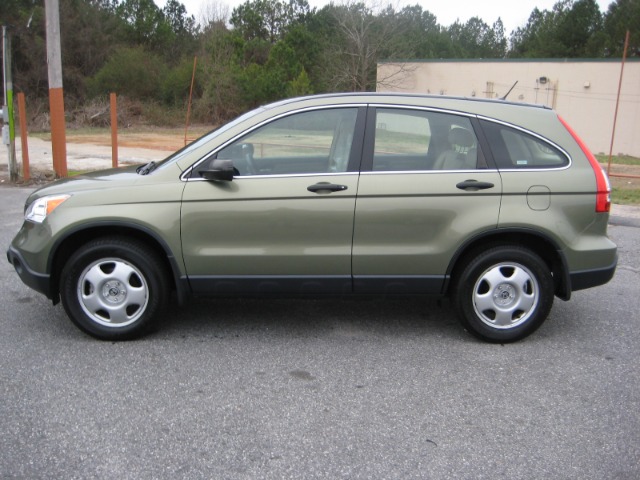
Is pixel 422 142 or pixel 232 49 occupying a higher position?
pixel 232 49

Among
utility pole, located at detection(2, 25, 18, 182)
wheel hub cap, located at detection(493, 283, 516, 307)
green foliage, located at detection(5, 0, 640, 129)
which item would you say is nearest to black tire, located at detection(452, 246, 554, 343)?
wheel hub cap, located at detection(493, 283, 516, 307)

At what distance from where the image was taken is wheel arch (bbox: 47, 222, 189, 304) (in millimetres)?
4469

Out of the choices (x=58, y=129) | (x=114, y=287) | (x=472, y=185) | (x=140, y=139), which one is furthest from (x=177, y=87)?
(x=472, y=185)

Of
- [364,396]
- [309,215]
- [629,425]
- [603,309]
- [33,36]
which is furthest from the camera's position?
[33,36]

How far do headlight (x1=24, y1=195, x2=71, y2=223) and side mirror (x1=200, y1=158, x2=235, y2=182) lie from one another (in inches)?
40.2

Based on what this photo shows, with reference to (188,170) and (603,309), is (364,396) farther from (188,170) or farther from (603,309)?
(603,309)

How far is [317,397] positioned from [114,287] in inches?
66.6

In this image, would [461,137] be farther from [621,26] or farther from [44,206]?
[621,26]

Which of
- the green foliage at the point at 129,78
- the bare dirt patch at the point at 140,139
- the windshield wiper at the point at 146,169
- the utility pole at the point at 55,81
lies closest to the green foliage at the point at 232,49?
the green foliage at the point at 129,78

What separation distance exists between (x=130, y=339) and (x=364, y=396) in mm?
1802

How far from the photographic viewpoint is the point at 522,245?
183 inches

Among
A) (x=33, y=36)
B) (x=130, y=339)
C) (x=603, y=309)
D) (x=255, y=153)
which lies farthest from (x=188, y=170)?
(x=33, y=36)

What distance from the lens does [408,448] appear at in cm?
329

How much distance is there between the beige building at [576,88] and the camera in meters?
35.0
